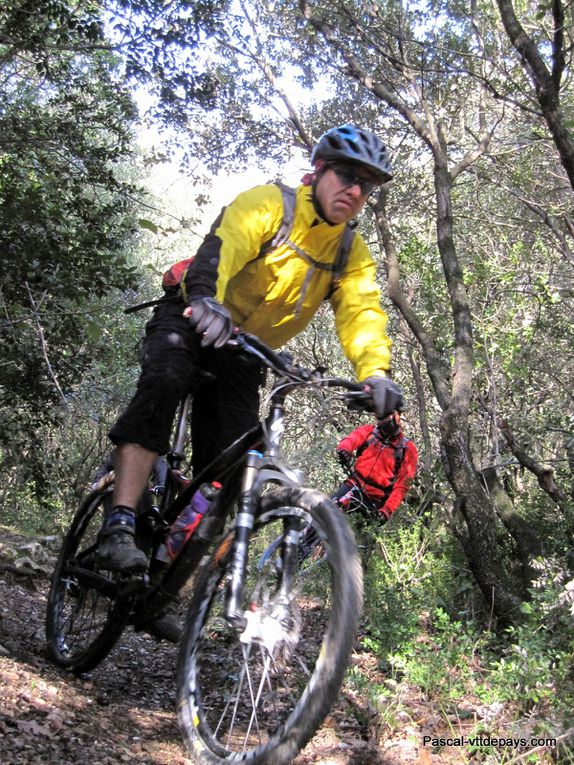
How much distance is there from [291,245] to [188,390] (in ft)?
2.74

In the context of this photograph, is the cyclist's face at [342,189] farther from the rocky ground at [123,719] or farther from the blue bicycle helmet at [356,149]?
the rocky ground at [123,719]

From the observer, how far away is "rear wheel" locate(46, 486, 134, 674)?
3.57 m

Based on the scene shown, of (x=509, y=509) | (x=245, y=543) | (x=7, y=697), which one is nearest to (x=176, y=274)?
(x=245, y=543)

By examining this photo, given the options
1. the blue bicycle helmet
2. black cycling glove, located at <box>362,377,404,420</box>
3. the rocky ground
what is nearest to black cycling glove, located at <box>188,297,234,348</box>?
black cycling glove, located at <box>362,377,404,420</box>

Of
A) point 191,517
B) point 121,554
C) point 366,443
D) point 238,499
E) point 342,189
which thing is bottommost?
point 121,554

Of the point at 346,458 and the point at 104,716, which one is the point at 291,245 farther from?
the point at 346,458

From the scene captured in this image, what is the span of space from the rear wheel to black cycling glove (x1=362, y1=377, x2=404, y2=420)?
5.43 ft

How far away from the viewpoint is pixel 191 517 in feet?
10.3

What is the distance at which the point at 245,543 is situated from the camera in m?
2.44

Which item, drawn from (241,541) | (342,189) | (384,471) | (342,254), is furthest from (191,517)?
(384,471)

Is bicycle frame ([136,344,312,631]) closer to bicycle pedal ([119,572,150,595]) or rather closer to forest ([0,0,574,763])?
bicycle pedal ([119,572,150,595])

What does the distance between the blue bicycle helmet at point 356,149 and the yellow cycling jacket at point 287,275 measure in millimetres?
223

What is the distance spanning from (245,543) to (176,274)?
1450 millimetres

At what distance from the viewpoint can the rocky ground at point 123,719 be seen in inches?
103
